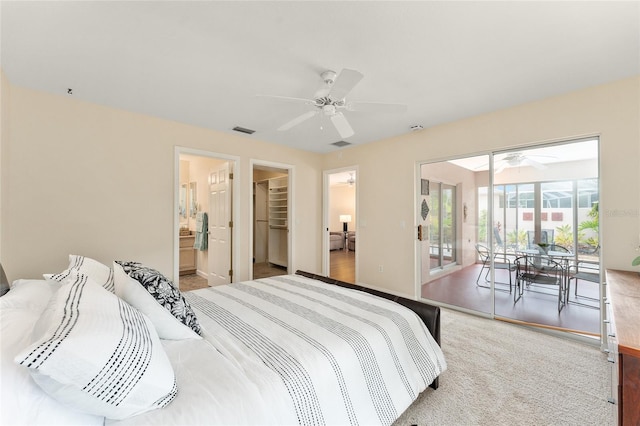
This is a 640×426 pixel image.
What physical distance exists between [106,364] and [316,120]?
129 inches

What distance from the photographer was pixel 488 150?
10.9 ft

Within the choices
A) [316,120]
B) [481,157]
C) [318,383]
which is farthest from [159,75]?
[481,157]

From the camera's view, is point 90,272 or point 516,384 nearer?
point 90,272

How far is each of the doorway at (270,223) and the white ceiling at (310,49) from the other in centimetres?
346

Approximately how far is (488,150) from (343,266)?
13.6ft

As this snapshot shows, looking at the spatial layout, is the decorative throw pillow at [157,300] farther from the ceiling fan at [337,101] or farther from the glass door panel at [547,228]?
the glass door panel at [547,228]

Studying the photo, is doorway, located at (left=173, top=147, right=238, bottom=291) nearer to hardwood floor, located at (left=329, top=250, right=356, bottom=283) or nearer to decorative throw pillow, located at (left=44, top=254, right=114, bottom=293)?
decorative throw pillow, located at (left=44, top=254, right=114, bottom=293)

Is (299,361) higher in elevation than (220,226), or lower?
lower

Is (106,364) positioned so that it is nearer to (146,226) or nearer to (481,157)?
(146,226)

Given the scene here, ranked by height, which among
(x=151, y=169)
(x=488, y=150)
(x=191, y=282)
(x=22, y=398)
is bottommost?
(x=191, y=282)

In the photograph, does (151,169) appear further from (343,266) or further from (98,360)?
(343,266)

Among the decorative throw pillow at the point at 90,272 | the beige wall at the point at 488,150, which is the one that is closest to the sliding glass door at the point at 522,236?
the beige wall at the point at 488,150

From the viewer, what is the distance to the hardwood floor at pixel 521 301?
2.80 meters

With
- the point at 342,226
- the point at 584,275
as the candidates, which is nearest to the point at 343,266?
the point at 342,226
